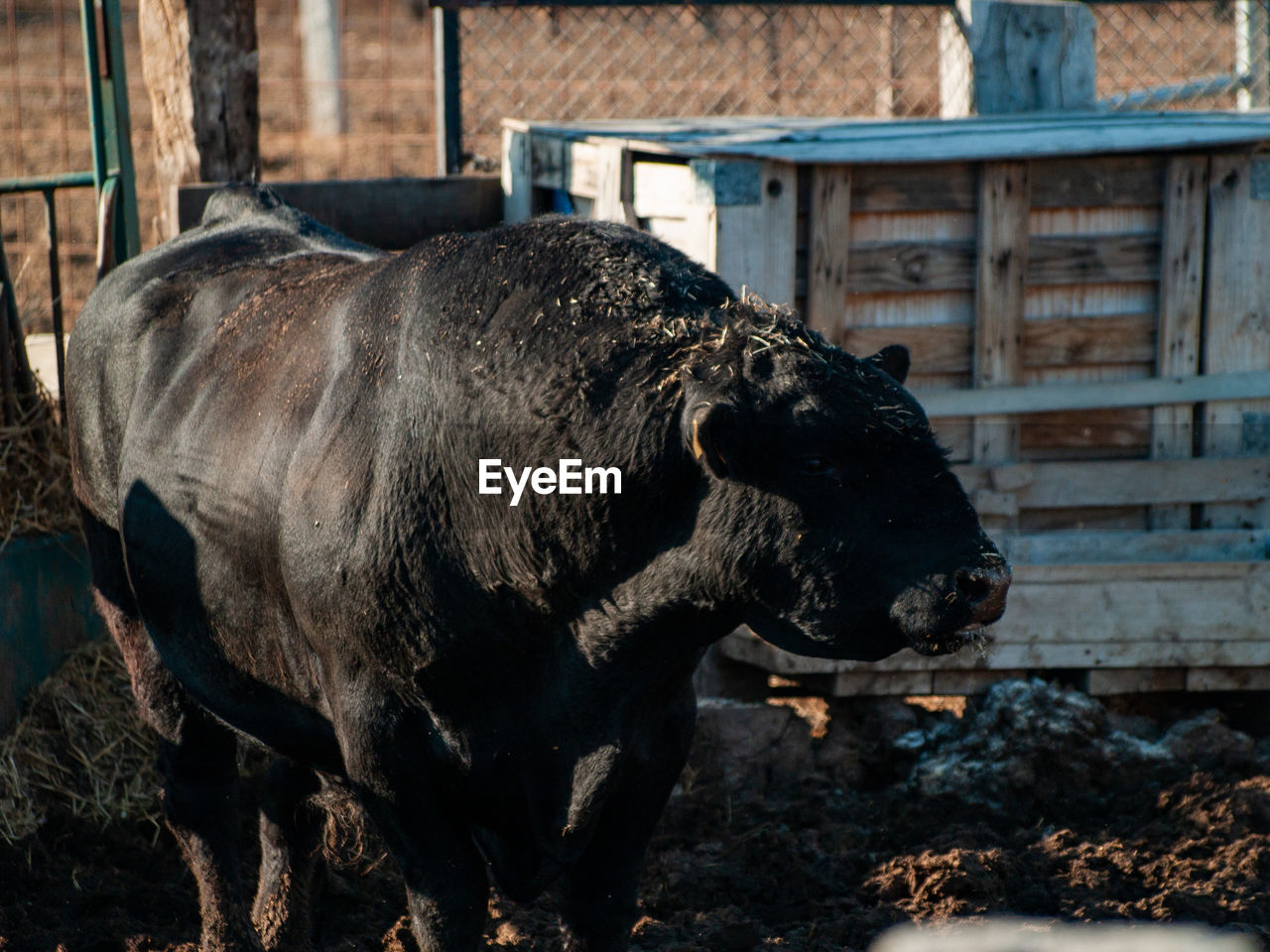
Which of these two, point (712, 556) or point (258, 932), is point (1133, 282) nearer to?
point (712, 556)

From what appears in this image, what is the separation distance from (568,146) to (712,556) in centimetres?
354

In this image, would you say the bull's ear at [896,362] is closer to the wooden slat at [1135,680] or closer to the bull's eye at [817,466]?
the bull's eye at [817,466]

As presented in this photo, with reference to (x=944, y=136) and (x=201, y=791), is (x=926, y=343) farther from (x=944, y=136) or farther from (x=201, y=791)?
(x=201, y=791)

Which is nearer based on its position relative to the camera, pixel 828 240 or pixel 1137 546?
pixel 828 240

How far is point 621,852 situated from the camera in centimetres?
307

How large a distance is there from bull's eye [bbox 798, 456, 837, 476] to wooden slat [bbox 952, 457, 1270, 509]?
2855 mm

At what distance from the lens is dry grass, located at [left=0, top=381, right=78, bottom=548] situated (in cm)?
508

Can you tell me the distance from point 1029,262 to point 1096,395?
523 millimetres

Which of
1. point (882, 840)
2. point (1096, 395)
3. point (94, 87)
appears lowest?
point (882, 840)

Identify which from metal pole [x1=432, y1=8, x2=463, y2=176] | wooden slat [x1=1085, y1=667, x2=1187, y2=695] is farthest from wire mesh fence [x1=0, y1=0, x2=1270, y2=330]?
wooden slat [x1=1085, y1=667, x2=1187, y2=695]

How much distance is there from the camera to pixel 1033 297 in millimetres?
5160

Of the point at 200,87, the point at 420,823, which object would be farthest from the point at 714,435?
the point at 200,87

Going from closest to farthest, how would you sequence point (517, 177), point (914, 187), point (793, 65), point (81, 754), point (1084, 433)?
point (81, 754), point (914, 187), point (1084, 433), point (517, 177), point (793, 65)

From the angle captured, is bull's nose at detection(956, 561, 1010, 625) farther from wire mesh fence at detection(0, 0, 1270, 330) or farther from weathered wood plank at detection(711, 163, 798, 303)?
wire mesh fence at detection(0, 0, 1270, 330)
